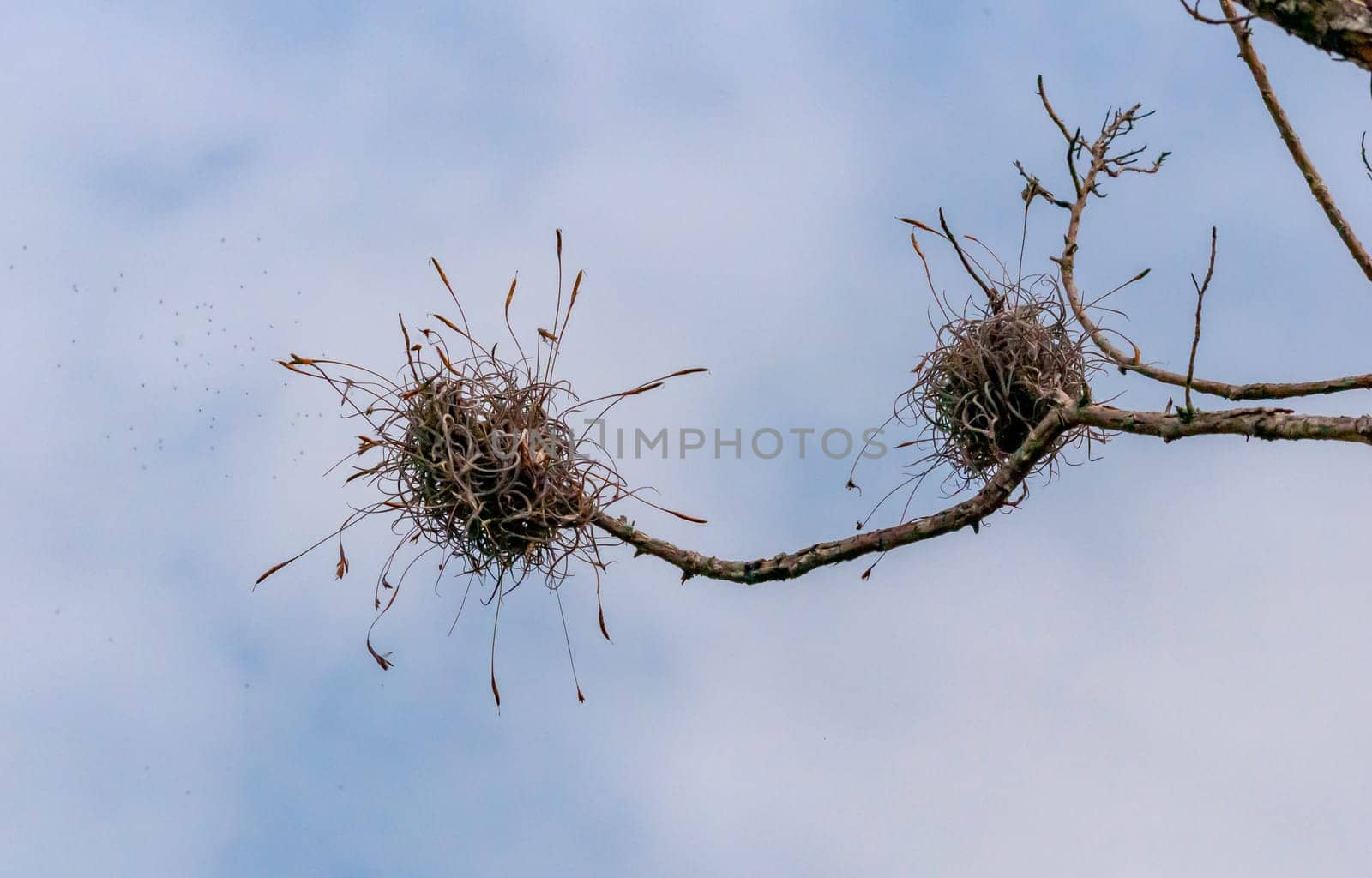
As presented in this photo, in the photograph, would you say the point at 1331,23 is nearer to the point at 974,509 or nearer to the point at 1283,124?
the point at 1283,124

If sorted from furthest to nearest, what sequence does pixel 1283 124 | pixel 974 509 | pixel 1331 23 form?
pixel 974 509 → pixel 1283 124 → pixel 1331 23

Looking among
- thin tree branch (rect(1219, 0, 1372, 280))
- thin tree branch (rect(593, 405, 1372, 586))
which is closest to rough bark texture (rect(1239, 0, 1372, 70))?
thin tree branch (rect(1219, 0, 1372, 280))

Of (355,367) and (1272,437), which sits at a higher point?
(355,367)

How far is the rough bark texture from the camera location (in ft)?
6.19

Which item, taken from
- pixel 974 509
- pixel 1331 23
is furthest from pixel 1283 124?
pixel 974 509

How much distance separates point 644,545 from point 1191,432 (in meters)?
1.23

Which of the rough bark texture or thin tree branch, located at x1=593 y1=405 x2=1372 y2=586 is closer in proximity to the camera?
the rough bark texture

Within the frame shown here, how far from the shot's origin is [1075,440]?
9.87 ft

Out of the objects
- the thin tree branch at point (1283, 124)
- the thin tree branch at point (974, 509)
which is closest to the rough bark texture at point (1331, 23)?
the thin tree branch at point (1283, 124)

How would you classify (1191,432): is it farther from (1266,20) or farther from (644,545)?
(644,545)

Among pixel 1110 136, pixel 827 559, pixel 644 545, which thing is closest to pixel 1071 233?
pixel 1110 136

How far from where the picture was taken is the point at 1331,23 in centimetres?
191

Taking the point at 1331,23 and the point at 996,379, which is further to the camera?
the point at 996,379

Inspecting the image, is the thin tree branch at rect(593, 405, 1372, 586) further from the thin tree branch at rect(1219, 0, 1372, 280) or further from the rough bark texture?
the rough bark texture
